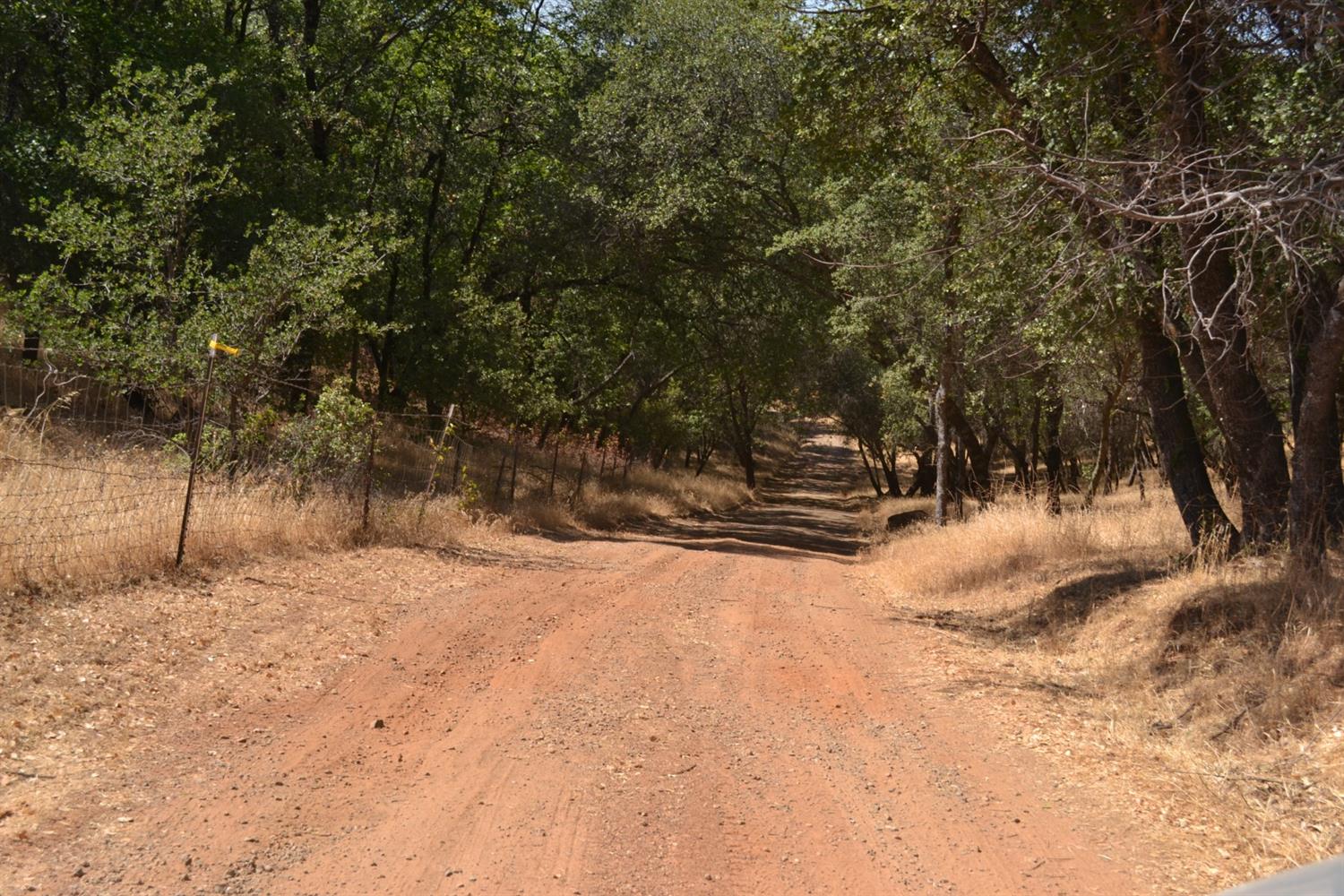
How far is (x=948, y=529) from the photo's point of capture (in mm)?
18484

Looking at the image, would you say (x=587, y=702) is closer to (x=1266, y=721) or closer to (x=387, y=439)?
(x=1266, y=721)

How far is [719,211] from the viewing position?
72.6 feet

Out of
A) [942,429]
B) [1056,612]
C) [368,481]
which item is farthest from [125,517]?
[942,429]

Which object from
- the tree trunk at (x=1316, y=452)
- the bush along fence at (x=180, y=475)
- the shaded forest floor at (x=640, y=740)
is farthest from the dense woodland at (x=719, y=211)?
the shaded forest floor at (x=640, y=740)

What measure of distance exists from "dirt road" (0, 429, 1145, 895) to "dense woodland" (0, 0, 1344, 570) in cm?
380

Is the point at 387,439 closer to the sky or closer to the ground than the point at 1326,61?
closer to the ground

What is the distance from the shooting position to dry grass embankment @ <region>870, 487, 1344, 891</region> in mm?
5699

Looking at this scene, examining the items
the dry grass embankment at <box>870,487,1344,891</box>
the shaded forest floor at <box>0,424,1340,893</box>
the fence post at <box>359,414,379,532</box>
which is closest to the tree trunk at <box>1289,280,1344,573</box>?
the dry grass embankment at <box>870,487,1344,891</box>

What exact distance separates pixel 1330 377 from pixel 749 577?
7.66 m

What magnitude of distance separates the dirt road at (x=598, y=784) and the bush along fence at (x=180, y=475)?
91.6 inches

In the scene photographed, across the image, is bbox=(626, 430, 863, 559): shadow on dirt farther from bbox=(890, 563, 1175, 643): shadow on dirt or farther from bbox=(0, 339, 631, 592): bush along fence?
bbox=(890, 563, 1175, 643): shadow on dirt

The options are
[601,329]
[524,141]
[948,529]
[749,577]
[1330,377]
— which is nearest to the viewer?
[1330,377]

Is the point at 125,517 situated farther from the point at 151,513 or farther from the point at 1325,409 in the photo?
the point at 1325,409

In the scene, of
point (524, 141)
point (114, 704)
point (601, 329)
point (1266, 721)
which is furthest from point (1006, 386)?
point (114, 704)
